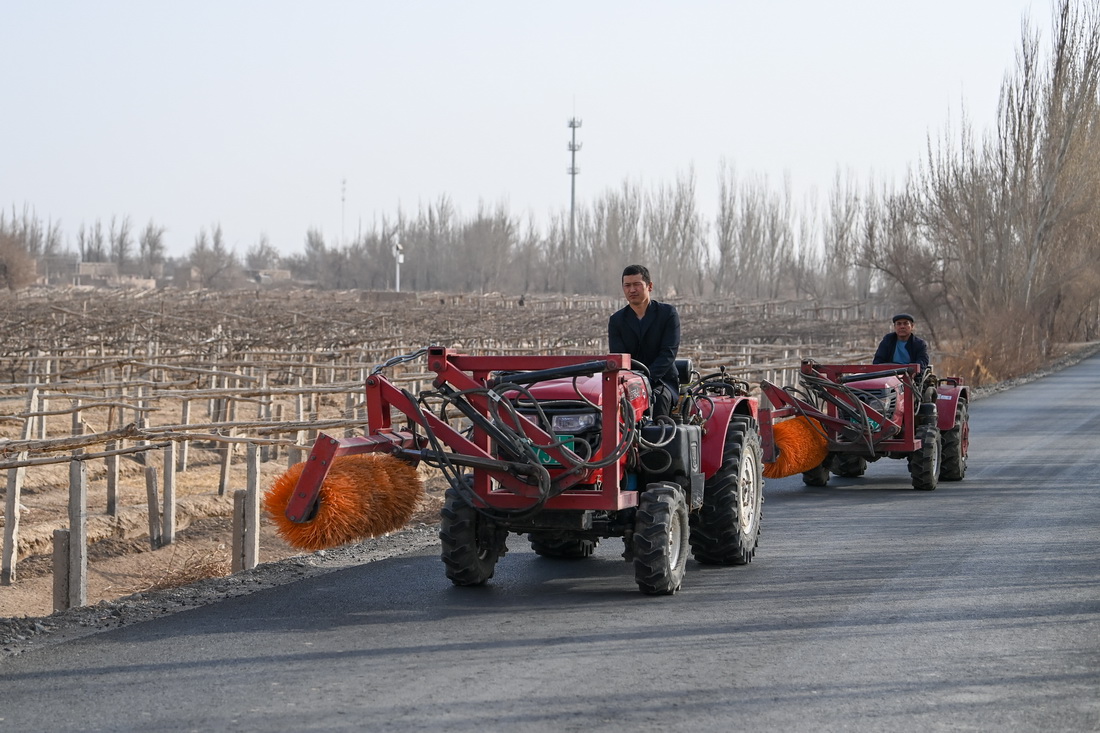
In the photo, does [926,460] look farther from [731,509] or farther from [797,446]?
[731,509]

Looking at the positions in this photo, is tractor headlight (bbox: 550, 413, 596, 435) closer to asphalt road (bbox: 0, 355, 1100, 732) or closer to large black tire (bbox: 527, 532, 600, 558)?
asphalt road (bbox: 0, 355, 1100, 732)

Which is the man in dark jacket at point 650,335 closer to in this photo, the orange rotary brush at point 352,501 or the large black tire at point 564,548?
the large black tire at point 564,548

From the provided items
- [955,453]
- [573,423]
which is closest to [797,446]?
[955,453]

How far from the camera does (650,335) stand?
8.46 m

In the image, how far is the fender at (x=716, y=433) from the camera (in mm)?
8719

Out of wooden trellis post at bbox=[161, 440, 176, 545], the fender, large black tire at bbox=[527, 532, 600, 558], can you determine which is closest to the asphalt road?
large black tire at bbox=[527, 532, 600, 558]

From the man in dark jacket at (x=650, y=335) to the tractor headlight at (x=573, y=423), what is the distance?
77 cm

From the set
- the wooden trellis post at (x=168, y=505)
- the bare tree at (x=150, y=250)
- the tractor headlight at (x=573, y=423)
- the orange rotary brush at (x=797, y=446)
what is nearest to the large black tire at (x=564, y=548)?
the tractor headlight at (x=573, y=423)

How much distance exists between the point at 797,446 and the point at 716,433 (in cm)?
417

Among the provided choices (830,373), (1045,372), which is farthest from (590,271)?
(830,373)

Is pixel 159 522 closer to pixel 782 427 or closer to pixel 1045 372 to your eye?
pixel 782 427

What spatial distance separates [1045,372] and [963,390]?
25.8 meters

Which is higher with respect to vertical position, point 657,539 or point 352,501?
point 352,501

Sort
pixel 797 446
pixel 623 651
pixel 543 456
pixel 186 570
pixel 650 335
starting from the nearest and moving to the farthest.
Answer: pixel 623 651
pixel 543 456
pixel 650 335
pixel 186 570
pixel 797 446
